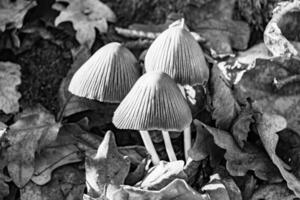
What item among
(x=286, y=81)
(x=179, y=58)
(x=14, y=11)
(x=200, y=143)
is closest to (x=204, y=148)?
(x=200, y=143)

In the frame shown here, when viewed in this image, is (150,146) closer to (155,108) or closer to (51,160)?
(155,108)

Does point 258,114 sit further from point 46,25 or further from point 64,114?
point 46,25

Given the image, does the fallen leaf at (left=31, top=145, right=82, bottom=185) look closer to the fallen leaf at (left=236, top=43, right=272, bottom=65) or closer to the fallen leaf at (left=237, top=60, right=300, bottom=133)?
the fallen leaf at (left=237, top=60, right=300, bottom=133)

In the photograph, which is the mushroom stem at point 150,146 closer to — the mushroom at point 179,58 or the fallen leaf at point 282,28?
the mushroom at point 179,58

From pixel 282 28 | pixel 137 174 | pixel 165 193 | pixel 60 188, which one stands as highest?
pixel 282 28

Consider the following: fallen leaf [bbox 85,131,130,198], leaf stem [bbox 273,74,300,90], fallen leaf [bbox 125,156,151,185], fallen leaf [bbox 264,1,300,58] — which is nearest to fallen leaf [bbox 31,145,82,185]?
fallen leaf [bbox 85,131,130,198]
